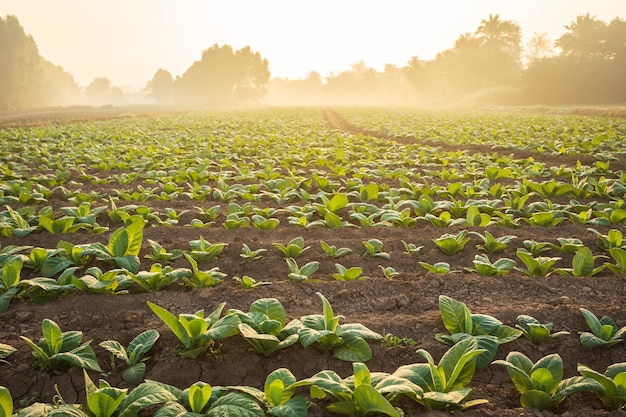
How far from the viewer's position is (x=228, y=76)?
89.5 meters

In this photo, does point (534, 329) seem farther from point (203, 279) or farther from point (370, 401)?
point (203, 279)

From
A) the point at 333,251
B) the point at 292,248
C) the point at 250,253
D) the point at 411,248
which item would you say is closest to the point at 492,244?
the point at 411,248

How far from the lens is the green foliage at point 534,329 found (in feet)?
7.81

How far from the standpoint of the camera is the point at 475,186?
614 centimetres

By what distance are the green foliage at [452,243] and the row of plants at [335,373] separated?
1250 millimetres

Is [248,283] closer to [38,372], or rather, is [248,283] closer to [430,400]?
[38,372]

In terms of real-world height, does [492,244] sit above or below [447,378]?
above

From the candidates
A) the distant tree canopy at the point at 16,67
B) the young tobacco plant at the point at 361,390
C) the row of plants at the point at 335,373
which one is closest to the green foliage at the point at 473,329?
the row of plants at the point at 335,373

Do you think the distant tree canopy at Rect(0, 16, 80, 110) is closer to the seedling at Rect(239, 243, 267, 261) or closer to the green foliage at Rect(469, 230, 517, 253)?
the seedling at Rect(239, 243, 267, 261)

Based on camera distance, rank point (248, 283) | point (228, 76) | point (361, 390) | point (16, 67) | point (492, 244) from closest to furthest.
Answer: point (361, 390) < point (248, 283) < point (492, 244) < point (16, 67) < point (228, 76)

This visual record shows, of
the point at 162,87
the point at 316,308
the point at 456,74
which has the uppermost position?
the point at 162,87

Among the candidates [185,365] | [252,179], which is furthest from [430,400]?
[252,179]

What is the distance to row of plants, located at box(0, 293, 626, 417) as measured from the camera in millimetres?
1753

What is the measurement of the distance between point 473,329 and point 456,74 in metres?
69.0
